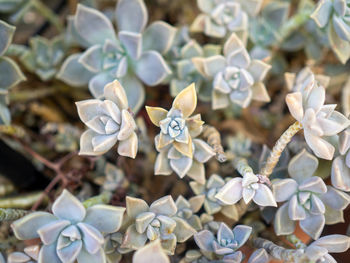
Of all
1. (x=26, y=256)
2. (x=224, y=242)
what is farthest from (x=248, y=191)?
(x=26, y=256)

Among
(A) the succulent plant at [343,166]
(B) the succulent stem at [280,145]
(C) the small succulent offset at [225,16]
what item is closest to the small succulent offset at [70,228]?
(B) the succulent stem at [280,145]

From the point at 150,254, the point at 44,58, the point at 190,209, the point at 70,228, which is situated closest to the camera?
the point at 150,254

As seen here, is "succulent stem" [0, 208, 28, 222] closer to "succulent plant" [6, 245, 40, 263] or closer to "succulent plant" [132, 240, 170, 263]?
"succulent plant" [6, 245, 40, 263]

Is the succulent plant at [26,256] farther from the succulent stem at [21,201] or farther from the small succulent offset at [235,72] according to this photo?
the small succulent offset at [235,72]

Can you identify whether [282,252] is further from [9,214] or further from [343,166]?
[9,214]

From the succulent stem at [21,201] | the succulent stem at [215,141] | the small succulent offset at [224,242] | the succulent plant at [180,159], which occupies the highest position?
the succulent stem at [215,141]

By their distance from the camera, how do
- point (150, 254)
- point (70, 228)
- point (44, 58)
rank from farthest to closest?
point (44, 58) < point (70, 228) < point (150, 254)

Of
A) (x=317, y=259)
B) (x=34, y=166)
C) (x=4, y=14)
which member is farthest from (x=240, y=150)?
(x=4, y=14)
